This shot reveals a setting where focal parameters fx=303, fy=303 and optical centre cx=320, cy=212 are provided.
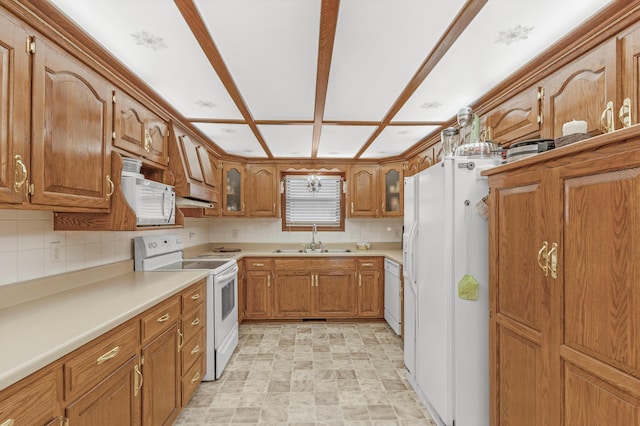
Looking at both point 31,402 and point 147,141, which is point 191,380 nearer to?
point 31,402

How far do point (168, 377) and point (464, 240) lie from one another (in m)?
1.94

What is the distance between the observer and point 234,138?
3.25 m

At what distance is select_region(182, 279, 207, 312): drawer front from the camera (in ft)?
6.73

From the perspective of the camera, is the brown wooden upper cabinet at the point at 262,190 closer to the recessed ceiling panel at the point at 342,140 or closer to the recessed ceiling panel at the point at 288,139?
the recessed ceiling panel at the point at 288,139

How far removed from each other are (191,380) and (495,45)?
281 cm

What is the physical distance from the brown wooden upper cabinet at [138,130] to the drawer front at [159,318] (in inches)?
39.3

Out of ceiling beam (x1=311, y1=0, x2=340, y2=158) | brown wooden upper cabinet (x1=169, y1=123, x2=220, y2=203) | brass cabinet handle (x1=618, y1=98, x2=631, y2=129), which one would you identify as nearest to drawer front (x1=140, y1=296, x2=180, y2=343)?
brown wooden upper cabinet (x1=169, y1=123, x2=220, y2=203)

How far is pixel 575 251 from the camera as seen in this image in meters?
1.11

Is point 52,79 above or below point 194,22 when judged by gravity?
below

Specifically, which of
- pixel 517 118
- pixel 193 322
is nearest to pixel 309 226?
pixel 193 322

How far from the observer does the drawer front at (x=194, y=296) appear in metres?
2.05

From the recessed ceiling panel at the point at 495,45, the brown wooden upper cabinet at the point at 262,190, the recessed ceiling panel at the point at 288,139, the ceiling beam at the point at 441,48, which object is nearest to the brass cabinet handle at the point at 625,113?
the recessed ceiling panel at the point at 495,45

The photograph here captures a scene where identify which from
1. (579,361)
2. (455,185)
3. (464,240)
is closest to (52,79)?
(455,185)

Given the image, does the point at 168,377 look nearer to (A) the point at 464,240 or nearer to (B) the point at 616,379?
(A) the point at 464,240
